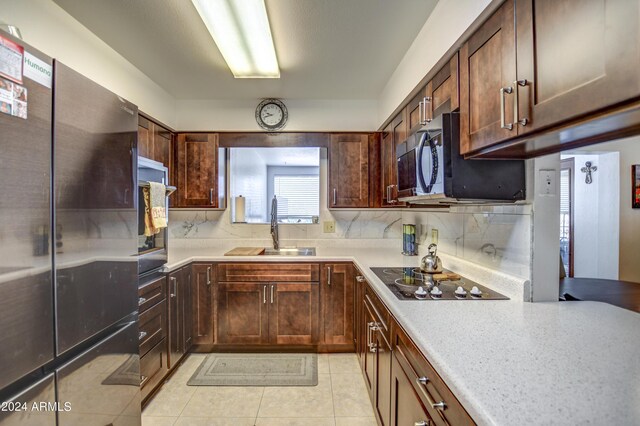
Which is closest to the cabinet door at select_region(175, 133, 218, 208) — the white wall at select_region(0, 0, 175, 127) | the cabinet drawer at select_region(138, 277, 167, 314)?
the white wall at select_region(0, 0, 175, 127)

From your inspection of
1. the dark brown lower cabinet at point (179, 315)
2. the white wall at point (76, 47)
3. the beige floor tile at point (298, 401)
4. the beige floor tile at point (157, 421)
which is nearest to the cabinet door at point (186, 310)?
the dark brown lower cabinet at point (179, 315)

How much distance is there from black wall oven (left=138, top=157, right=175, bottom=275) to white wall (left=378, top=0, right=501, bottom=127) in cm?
180

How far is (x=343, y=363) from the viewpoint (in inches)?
101

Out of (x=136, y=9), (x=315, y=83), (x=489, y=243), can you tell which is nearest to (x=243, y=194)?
(x=315, y=83)

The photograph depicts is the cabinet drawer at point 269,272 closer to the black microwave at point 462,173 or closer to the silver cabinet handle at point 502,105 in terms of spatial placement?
the black microwave at point 462,173

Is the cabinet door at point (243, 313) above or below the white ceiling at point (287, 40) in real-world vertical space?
below

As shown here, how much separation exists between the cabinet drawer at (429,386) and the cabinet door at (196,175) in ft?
7.47

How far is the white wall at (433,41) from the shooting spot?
4.41ft

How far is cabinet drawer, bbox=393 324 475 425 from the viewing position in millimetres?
780

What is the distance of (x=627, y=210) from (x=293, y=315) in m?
2.26

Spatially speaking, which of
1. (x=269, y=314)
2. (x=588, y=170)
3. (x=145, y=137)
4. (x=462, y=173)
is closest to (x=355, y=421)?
(x=269, y=314)

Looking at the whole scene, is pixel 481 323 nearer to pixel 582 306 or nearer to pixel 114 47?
pixel 582 306

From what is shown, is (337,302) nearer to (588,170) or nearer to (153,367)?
(153,367)

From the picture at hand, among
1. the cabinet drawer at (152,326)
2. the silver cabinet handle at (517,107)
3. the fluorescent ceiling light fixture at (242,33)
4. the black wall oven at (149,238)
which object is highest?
the fluorescent ceiling light fixture at (242,33)
